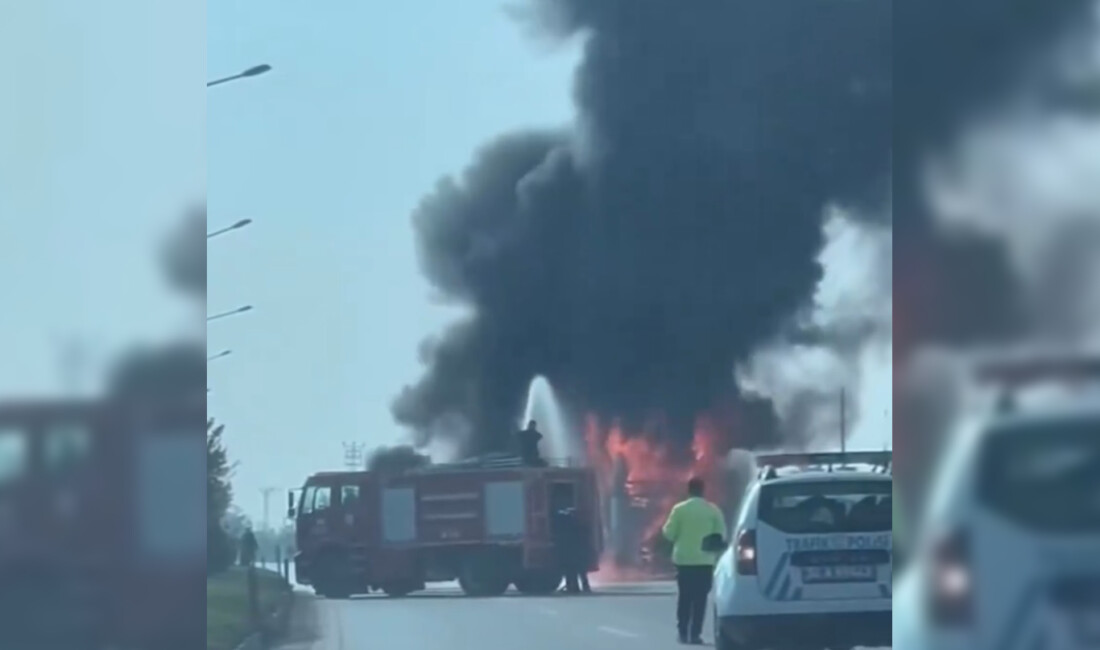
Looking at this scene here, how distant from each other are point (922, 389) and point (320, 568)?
150 centimetres

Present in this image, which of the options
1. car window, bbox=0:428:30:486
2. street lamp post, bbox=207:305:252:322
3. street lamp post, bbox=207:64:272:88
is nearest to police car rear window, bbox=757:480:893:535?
street lamp post, bbox=207:305:252:322

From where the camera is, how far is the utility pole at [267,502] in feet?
12.2

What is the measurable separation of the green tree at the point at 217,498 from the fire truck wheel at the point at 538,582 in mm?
699

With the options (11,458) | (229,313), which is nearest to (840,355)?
(229,313)

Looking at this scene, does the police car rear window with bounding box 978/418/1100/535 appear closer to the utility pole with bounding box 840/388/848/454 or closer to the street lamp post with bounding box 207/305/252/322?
the utility pole with bounding box 840/388/848/454

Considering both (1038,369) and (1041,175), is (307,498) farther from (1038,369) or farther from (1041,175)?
(1041,175)

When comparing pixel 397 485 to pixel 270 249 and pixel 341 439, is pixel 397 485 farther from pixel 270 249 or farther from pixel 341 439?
pixel 270 249

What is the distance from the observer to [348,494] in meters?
3.76

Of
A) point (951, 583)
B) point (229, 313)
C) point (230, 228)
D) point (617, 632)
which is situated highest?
point (230, 228)

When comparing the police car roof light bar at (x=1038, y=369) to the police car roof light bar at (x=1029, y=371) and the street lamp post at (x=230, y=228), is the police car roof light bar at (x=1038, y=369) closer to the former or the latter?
the police car roof light bar at (x=1029, y=371)

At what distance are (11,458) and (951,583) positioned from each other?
2.18 meters

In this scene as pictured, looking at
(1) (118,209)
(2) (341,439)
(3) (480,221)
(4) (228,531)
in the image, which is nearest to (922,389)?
(3) (480,221)

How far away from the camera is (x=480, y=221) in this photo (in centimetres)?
380

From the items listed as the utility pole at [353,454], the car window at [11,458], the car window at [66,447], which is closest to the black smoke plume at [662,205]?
the utility pole at [353,454]
